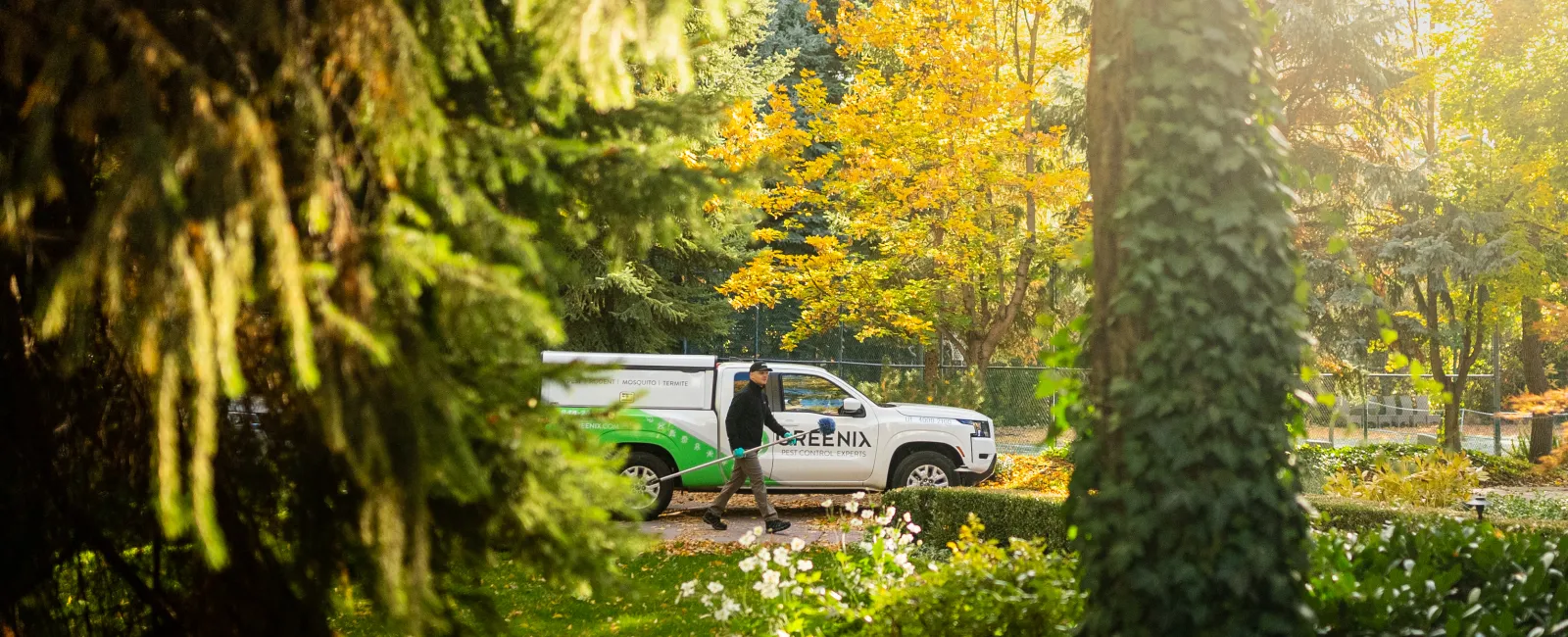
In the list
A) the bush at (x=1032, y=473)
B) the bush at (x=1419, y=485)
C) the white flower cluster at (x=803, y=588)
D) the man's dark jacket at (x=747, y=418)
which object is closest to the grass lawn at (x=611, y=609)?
the white flower cluster at (x=803, y=588)

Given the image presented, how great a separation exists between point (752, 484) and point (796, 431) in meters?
1.59

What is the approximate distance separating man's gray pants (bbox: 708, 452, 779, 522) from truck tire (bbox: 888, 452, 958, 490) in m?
2.14

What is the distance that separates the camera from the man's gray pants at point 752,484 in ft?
37.6

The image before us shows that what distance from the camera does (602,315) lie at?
22.8 meters

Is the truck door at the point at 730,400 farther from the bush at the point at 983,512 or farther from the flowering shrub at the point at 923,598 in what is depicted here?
the flowering shrub at the point at 923,598

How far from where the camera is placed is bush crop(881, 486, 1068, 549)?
9570mm

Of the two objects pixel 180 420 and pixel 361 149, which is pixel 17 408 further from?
pixel 361 149

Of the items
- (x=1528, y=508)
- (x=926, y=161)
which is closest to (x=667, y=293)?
(x=926, y=161)

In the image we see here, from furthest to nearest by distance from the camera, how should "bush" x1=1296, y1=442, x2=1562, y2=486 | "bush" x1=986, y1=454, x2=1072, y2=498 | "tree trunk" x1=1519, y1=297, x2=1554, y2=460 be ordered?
"tree trunk" x1=1519, y1=297, x2=1554, y2=460 → "bush" x1=1296, y1=442, x2=1562, y2=486 → "bush" x1=986, y1=454, x2=1072, y2=498

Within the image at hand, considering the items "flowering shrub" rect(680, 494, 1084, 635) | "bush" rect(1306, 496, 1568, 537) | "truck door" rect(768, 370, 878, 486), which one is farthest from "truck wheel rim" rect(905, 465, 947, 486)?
"flowering shrub" rect(680, 494, 1084, 635)

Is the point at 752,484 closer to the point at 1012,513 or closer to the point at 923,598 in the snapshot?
the point at 1012,513

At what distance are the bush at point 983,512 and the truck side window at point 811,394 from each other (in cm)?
277

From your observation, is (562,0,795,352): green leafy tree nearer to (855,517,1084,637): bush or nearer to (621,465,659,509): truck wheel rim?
(621,465,659,509): truck wheel rim

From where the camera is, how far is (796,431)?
516 inches
